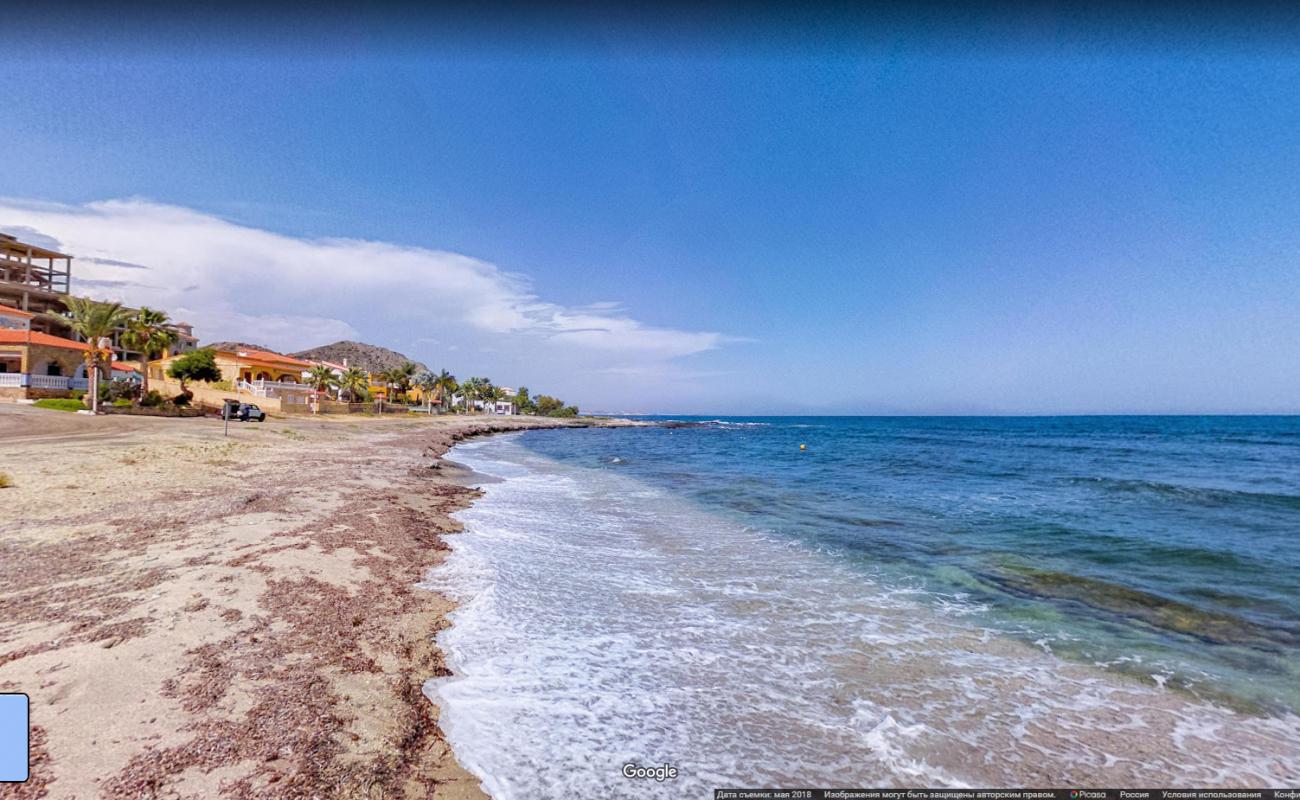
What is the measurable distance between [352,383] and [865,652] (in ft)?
262

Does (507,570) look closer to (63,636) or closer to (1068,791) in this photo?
(63,636)

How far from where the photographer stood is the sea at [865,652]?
4852 millimetres

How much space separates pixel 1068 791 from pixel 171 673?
8266 millimetres

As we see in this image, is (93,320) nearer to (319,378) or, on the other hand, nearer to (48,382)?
(48,382)

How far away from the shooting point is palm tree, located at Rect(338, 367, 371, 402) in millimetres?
72500

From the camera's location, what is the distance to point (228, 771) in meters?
3.76

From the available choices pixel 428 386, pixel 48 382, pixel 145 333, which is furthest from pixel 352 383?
pixel 428 386

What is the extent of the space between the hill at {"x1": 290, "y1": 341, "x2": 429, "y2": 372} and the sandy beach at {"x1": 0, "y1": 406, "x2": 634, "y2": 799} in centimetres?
16258

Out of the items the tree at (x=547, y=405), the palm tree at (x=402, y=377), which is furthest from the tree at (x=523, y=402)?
the palm tree at (x=402, y=377)

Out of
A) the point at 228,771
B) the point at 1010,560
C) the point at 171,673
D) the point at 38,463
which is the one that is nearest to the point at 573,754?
the point at 228,771

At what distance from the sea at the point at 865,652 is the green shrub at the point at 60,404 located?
3727cm

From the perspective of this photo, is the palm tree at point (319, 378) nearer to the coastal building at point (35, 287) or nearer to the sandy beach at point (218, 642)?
the coastal building at point (35, 287)

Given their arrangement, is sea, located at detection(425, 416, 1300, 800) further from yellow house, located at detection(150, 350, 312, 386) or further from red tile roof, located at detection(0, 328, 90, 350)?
yellow house, located at detection(150, 350, 312, 386)

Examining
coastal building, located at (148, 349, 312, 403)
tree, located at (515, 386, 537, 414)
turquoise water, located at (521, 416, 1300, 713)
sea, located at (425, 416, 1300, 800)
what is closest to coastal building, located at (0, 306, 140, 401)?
coastal building, located at (148, 349, 312, 403)
